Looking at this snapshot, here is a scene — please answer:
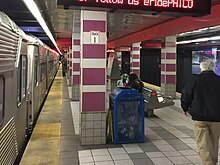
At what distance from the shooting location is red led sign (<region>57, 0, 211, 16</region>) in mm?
3754

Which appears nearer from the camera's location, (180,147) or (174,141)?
(180,147)

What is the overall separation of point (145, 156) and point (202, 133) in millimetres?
1259

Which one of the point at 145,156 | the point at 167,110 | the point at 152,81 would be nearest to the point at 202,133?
the point at 145,156

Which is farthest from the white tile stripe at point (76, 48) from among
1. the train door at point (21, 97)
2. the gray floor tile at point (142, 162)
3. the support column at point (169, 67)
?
the gray floor tile at point (142, 162)

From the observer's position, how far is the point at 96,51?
5.35 m

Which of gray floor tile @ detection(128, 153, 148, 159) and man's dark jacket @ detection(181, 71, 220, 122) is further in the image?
gray floor tile @ detection(128, 153, 148, 159)

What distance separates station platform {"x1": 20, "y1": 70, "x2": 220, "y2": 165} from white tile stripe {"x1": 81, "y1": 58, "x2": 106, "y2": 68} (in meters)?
1.58

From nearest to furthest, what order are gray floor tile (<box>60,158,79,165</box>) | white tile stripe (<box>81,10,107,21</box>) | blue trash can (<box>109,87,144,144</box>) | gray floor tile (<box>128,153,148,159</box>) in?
1. gray floor tile (<box>60,158,79,165</box>)
2. gray floor tile (<box>128,153,148,159</box>)
3. white tile stripe (<box>81,10,107,21</box>)
4. blue trash can (<box>109,87,144,144</box>)

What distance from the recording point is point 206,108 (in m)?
3.85

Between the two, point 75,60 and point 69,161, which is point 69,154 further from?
point 75,60

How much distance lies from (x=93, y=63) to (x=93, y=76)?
0.25 meters

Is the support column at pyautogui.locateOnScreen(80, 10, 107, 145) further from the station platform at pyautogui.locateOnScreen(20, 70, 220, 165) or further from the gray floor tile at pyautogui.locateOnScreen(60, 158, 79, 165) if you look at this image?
the gray floor tile at pyautogui.locateOnScreen(60, 158, 79, 165)

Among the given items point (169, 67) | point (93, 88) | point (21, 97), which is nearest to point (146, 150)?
point (93, 88)

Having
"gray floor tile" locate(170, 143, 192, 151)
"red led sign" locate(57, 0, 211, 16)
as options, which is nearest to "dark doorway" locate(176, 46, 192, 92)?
"gray floor tile" locate(170, 143, 192, 151)
